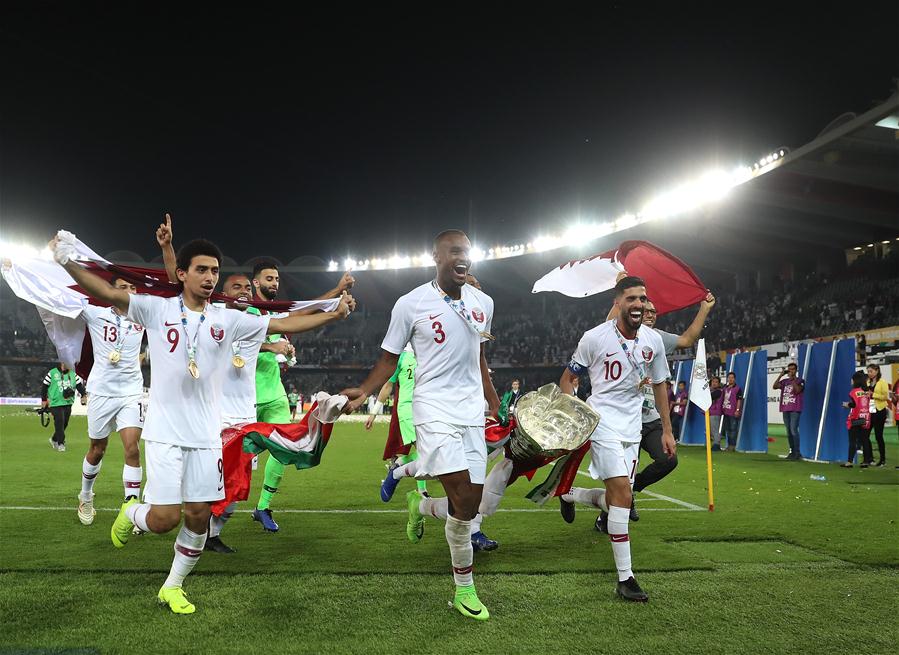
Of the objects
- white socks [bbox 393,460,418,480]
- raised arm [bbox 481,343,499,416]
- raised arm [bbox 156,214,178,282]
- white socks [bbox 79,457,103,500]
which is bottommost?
white socks [bbox 79,457,103,500]

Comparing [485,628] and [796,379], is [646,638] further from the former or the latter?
[796,379]

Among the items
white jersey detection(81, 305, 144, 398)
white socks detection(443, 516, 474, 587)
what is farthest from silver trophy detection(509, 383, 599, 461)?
white jersey detection(81, 305, 144, 398)

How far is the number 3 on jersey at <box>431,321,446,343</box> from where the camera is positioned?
15.8 ft

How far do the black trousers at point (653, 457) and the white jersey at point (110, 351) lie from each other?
18.2 feet

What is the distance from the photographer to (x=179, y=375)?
4660 millimetres

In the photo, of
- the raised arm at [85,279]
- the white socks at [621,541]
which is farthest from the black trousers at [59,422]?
the white socks at [621,541]

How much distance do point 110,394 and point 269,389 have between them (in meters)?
1.66

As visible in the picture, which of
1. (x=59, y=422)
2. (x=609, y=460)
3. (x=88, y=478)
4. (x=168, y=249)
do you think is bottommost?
(x=59, y=422)

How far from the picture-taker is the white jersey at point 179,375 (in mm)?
4613

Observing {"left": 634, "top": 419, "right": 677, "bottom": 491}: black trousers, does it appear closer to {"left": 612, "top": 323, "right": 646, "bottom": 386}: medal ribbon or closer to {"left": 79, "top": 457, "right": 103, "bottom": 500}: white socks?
{"left": 612, "top": 323, "right": 646, "bottom": 386}: medal ribbon

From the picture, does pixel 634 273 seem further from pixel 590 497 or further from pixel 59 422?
pixel 59 422

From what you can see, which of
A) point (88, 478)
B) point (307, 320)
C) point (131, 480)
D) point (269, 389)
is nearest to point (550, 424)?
point (307, 320)

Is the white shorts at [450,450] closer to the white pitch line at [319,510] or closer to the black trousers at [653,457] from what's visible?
the black trousers at [653,457]

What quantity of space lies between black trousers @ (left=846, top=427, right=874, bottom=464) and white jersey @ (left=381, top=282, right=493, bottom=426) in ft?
39.3
